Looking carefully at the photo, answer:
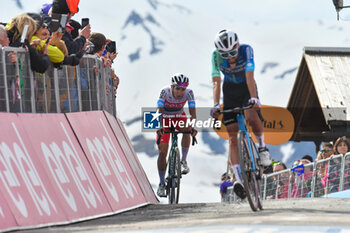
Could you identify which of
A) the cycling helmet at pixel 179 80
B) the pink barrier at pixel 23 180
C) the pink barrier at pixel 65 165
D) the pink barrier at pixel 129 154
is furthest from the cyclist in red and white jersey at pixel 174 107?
the pink barrier at pixel 23 180

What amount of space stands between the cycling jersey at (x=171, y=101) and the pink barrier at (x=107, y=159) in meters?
1.64

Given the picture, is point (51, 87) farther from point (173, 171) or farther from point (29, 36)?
point (173, 171)

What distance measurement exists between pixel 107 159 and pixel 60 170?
6.18 ft

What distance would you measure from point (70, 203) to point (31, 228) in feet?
3.97

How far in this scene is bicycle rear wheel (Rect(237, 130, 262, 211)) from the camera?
10.5 meters

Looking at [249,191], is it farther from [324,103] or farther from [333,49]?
[333,49]

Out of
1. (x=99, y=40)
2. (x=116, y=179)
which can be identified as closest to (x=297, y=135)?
(x=99, y=40)

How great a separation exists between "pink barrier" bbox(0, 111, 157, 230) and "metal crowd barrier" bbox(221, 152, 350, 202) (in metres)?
4.07

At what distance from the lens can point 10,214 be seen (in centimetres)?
950

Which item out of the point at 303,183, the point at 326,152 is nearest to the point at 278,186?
the point at 303,183

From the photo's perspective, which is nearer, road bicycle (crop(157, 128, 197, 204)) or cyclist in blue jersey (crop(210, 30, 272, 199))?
cyclist in blue jersey (crop(210, 30, 272, 199))

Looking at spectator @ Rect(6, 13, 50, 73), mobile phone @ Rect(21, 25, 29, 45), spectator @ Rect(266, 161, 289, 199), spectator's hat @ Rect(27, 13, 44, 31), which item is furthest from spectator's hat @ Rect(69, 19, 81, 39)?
spectator @ Rect(266, 161, 289, 199)

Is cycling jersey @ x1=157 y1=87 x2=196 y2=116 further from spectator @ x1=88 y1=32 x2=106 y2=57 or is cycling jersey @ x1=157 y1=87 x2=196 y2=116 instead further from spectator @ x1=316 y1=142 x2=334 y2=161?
spectator @ x1=316 y1=142 x2=334 y2=161

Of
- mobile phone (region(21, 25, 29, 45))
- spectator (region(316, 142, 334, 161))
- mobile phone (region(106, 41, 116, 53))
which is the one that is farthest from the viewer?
spectator (region(316, 142, 334, 161))
